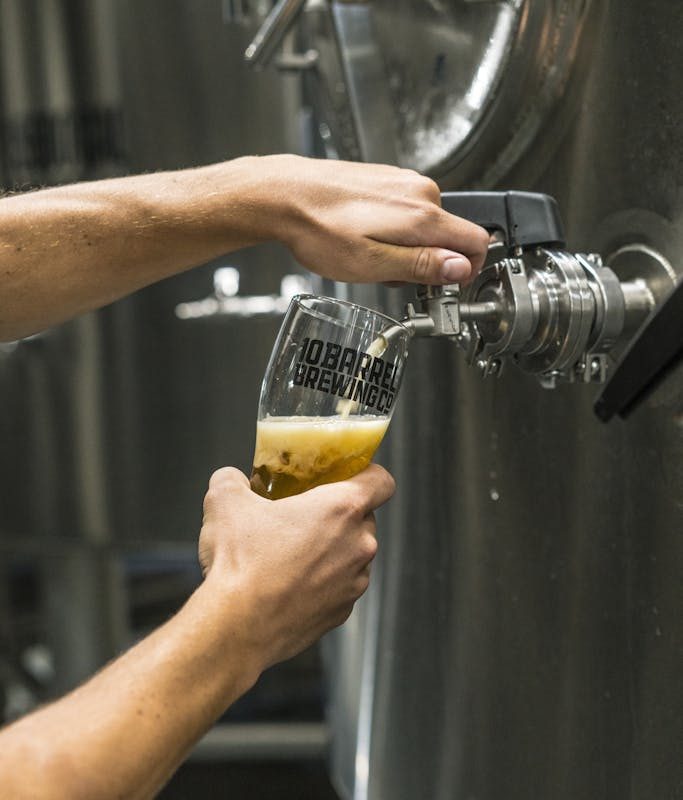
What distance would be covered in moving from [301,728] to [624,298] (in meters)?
1.69

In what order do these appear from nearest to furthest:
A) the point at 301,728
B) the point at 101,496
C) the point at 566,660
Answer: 1. the point at 566,660
2. the point at 101,496
3. the point at 301,728

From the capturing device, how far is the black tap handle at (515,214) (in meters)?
0.64

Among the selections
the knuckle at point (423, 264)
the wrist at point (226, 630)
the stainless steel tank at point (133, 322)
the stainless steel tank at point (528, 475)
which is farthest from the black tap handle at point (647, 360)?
the stainless steel tank at point (133, 322)

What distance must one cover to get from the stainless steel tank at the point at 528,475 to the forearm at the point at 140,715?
0.26 meters

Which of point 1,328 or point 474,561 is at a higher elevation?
point 1,328

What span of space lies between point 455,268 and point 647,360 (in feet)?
0.39

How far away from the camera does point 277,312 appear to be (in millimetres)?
1749

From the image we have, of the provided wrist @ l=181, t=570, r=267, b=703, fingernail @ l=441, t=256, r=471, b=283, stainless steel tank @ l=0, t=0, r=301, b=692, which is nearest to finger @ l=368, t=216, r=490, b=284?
fingernail @ l=441, t=256, r=471, b=283

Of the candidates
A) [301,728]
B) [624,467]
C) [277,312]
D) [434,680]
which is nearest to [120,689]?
[624,467]

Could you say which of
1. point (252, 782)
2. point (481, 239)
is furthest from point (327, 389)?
point (252, 782)

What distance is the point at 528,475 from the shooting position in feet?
2.60

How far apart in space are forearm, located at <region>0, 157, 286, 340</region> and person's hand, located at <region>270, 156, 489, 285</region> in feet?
0.16

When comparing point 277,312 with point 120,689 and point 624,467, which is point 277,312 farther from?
point 120,689

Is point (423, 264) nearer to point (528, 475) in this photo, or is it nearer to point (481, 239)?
point (481, 239)
